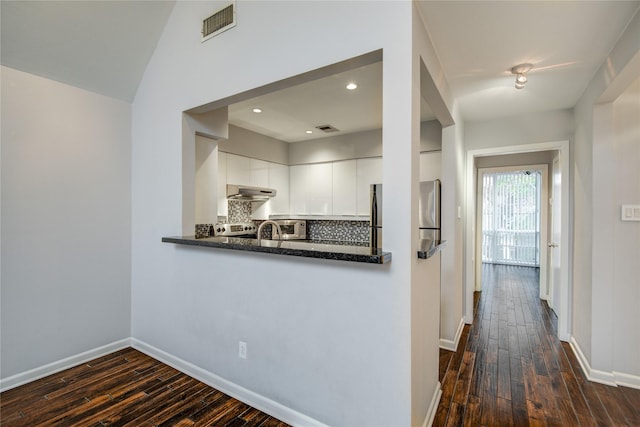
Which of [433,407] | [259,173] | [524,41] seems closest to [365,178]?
[259,173]

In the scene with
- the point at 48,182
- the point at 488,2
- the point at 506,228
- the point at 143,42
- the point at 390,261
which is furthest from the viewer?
the point at 506,228

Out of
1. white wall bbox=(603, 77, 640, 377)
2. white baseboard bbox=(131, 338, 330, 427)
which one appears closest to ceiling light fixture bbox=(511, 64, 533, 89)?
white wall bbox=(603, 77, 640, 377)

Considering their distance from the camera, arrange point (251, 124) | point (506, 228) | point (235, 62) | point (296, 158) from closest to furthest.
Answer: point (235, 62) < point (251, 124) < point (296, 158) < point (506, 228)

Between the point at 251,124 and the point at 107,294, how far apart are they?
255cm

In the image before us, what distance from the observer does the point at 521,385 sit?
7.82ft

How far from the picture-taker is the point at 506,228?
25.8 feet

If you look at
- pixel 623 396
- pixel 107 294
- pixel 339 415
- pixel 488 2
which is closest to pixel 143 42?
pixel 107 294

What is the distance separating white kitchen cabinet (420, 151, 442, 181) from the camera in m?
3.84

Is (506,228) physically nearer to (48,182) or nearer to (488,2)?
(488,2)

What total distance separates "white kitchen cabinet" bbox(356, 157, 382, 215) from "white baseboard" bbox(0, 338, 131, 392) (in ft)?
10.4

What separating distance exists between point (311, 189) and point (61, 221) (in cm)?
311

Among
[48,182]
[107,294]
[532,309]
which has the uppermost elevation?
[48,182]

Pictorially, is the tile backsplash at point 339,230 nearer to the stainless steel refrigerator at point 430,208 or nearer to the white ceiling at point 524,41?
the stainless steel refrigerator at point 430,208

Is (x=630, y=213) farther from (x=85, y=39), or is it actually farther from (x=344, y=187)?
(x=85, y=39)
